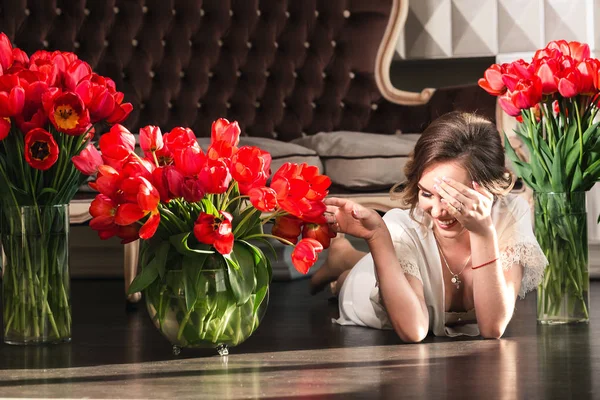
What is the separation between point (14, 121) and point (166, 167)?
38cm

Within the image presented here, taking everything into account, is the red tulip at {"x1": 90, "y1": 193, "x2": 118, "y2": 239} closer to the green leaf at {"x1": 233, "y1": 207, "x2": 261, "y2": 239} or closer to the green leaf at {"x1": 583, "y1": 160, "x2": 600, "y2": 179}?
the green leaf at {"x1": 233, "y1": 207, "x2": 261, "y2": 239}

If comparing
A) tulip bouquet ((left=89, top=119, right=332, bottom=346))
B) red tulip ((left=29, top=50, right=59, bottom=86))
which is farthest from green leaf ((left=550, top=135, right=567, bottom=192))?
red tulip ((left=29, top=50, right=59, bottom=86))

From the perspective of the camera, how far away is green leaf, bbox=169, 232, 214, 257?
1.47 metres

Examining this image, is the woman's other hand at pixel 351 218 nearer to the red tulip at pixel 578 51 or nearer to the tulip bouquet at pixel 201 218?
the tulip bouquet at pixel 201 218

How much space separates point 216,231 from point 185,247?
8 centimetres

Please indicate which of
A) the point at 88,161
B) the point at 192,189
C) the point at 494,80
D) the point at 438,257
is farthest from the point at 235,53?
the point at 192,189

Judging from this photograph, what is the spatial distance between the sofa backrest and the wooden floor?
1424 mm

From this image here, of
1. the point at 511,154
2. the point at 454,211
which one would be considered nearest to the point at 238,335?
the point at 454,211

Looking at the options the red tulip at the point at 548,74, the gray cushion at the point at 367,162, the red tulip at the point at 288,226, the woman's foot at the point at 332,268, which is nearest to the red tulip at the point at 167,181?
the red tulip at the point at 288,226

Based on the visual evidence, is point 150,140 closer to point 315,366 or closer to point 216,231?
point 216,231

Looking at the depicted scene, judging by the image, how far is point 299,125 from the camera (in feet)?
11.0

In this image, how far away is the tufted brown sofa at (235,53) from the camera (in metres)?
3.34

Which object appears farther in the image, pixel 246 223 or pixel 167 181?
pixel 246 223

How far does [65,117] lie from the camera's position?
1.58m
